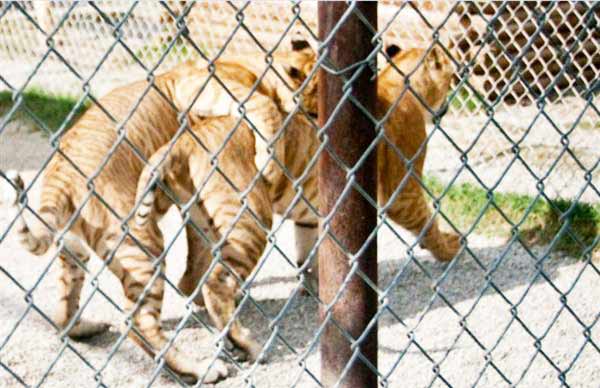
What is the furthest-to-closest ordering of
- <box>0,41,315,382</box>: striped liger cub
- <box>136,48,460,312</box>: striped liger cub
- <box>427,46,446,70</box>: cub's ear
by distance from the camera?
<box>427,46,446,70</box>: cub's ear, <box>136,48,460,312</box>: striped liger cub, <box>0,41,315,382</box>: striped liger cub

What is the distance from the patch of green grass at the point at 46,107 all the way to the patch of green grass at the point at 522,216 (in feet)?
11.9

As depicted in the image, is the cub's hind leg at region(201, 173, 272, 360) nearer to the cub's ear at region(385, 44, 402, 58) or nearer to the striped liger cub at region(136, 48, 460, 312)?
the striped liger cub at region(136, 48, 460, 312)

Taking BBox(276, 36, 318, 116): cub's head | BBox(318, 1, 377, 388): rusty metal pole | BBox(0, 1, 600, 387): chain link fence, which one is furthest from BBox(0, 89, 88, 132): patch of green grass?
BBox(318, 1, 377, 388): rusty metal pole

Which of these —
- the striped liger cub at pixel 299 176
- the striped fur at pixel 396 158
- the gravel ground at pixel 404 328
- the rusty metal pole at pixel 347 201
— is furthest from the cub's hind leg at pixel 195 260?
the rusty metal pole at pixel 347 201

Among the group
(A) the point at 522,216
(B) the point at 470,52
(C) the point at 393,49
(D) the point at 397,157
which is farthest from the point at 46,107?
(A) the point at 522,216

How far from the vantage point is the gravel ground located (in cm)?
426

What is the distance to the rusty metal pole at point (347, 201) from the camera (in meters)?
2.54

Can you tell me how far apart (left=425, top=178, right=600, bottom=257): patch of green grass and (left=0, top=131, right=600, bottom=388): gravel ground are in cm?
13

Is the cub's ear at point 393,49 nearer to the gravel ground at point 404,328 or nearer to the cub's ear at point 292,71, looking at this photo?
the cub's ear at point 292,71

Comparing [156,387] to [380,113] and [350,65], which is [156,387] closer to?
[380,113]

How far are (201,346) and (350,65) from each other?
244cm

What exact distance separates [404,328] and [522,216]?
4.64 feet

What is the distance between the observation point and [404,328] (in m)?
4.77

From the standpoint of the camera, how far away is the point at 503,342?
4.49 m
